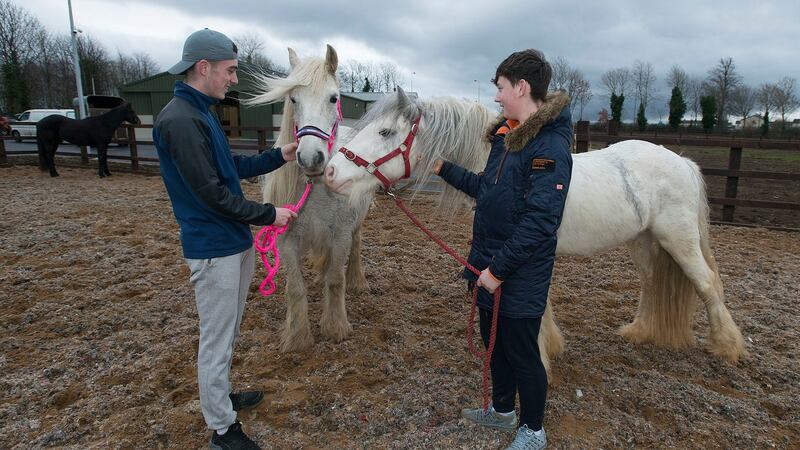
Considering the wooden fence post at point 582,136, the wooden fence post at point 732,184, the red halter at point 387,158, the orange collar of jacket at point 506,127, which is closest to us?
the orange collar of jacket at point 506,127

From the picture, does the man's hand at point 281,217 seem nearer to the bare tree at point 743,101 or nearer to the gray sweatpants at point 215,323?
the gray sweatpants at point 215,323

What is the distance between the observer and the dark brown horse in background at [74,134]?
10.9 metres

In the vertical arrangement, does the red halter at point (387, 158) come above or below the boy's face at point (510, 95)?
below

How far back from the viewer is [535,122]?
1752 mm

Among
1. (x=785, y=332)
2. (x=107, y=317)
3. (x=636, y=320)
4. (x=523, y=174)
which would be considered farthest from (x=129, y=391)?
(x=785, y=332)

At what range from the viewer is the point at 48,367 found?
9.26 feet

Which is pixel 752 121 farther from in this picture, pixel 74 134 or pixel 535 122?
pixel 535 122

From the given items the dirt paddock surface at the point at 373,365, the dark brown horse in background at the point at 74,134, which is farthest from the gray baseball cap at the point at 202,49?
the dark brown horse in background at the point at 74,134

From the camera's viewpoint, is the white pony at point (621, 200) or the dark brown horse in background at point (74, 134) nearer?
the white pony at point (621, 200)

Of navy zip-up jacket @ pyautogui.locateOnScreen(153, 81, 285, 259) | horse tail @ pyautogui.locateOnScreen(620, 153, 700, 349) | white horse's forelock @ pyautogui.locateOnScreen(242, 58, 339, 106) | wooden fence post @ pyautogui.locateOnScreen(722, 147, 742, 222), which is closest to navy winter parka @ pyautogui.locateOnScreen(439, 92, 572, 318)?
navy zip-up jacket @ pyautogui.locateOnScreen(153, 81, 285, 259)

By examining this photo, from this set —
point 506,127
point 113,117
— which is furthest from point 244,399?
point 113,117

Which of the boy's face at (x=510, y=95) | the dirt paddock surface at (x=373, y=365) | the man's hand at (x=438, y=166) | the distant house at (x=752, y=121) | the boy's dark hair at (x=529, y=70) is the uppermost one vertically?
the distant house at (x=752, y=121)

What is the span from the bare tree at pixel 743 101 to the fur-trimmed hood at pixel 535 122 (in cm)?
5285

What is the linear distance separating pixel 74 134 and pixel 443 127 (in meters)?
12.4
